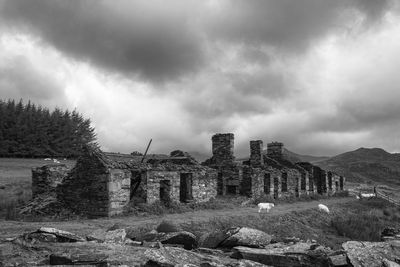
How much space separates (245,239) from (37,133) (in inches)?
2161

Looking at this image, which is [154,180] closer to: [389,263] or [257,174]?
[257,174]

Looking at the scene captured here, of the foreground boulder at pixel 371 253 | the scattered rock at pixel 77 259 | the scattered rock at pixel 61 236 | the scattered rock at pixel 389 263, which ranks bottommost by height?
the scattered rock at pixel 389 263

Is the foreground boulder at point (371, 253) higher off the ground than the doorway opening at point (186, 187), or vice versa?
the doorway opening at point (186, 187)

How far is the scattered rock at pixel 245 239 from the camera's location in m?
11.0

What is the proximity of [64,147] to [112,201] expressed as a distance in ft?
152

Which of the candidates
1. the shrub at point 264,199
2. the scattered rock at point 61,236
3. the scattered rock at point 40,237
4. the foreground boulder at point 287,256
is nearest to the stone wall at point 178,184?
the shrub at point 264,199

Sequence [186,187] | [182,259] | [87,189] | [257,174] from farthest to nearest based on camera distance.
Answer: [257,174]
[186,187]
[87,189]
[182,259]

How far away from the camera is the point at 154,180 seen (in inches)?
787

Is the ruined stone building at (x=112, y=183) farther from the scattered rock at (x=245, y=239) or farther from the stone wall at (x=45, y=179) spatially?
the scattered rock at (x=245, y=239)

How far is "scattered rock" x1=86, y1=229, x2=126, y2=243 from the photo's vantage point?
10.3 meters

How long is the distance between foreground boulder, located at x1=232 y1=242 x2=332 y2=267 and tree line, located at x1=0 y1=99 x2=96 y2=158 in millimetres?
53001

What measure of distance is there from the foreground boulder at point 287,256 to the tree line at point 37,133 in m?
53.0

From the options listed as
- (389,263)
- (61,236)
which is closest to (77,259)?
(61,236)

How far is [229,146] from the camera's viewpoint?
27984 millimetres
